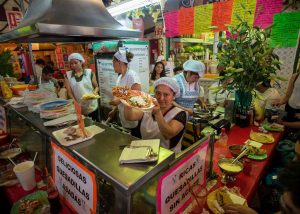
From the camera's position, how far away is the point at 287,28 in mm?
3031

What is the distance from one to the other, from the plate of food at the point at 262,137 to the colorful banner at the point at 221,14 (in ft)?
6.12

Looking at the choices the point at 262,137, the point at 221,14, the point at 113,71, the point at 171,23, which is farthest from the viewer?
the point at 113,71

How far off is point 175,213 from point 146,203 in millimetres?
243

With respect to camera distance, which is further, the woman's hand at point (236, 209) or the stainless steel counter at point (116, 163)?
the woman's hand at point (236, 209)

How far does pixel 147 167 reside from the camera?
1.00m

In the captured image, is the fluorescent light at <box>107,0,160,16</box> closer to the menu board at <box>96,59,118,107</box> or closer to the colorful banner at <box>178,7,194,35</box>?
the colorful banner at <box>178,7,194,35</box>

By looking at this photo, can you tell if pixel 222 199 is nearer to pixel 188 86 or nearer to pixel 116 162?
pixel 116 162

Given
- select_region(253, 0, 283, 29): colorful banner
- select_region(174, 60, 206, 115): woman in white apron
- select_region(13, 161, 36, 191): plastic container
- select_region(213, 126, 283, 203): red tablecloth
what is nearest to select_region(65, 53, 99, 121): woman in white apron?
select_region(174, 60, 206, 115): woman in white apron

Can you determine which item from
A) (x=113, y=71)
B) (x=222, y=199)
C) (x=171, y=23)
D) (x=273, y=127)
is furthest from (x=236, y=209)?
(x=113, y=71)

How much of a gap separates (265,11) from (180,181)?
2.90 meters

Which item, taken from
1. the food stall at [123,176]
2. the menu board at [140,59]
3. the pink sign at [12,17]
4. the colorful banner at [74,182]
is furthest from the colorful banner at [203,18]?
the pink sign at [12,17]

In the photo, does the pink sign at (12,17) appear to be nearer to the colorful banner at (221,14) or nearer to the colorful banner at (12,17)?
the colorful banner at (12,17)

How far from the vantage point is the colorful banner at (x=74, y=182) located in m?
1.05

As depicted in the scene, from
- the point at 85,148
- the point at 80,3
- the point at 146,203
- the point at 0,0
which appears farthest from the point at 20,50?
the point at 146,203
